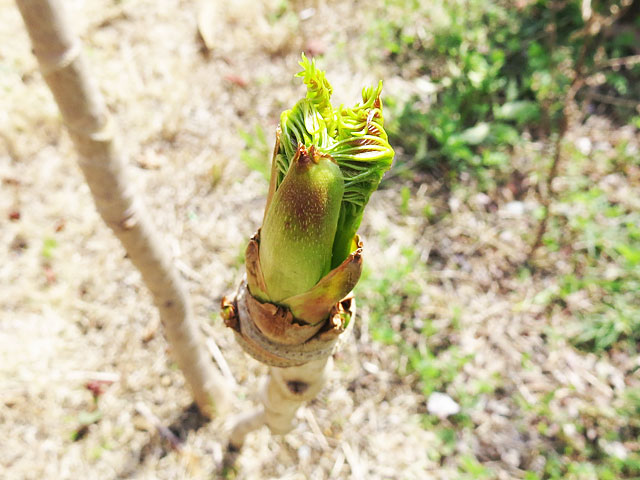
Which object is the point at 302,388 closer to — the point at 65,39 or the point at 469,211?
the point at 65,39

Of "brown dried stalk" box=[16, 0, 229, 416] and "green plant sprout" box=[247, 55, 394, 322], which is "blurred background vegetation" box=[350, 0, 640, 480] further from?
"green plant sprout" box=[247, 55, 394, 322]

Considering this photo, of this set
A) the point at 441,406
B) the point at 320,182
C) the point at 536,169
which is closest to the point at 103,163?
the point at 320,182

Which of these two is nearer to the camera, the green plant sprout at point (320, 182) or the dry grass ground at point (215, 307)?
the green plant sprout at point (320, 182)

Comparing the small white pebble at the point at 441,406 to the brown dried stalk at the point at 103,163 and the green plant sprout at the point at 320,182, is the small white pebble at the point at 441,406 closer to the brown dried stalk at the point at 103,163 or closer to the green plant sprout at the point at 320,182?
the brown dried stalk at the point at 103,163

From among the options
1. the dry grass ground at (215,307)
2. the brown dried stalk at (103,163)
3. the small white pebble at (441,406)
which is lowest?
the small white pebble at (441,406)

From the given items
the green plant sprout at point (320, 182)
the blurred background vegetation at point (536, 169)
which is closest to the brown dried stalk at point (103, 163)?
the green plant sprout at point (320, 182)

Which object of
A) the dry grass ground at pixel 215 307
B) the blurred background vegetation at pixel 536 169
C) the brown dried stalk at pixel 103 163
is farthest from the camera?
the blurred background vegetation at pixel 536 169
